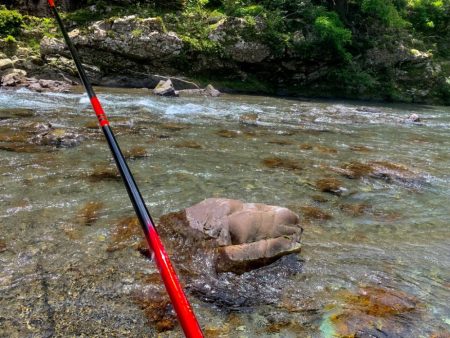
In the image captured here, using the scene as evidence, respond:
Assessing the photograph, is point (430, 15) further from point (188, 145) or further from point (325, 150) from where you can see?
point (188, 145)

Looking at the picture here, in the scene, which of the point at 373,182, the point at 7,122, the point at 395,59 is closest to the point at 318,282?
the point at 373,182

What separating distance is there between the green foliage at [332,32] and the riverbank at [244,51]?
0.17 ft

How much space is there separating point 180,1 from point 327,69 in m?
8.76

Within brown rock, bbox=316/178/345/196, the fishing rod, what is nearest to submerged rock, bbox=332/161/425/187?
brown rock, bbox=316/178/345/196

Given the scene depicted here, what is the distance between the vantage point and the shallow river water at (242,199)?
309 cm

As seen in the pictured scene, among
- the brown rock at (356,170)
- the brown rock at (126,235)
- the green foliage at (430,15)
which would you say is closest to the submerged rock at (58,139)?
the brown rock at (126,235)

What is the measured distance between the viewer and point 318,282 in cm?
366

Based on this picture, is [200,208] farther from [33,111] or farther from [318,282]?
[33,111]

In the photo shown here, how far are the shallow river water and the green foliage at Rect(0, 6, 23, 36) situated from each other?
32.8ft

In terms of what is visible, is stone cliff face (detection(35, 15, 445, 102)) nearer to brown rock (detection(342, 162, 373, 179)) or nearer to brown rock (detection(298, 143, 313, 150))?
brown rock (detection(298, 143, 313, 150))

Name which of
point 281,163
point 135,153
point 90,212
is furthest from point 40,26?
point 90,212

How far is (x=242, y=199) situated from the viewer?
221 inches

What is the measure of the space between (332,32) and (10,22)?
15.4m

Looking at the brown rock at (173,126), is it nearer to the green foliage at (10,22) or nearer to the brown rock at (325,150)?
the brown rock at (325,150)
